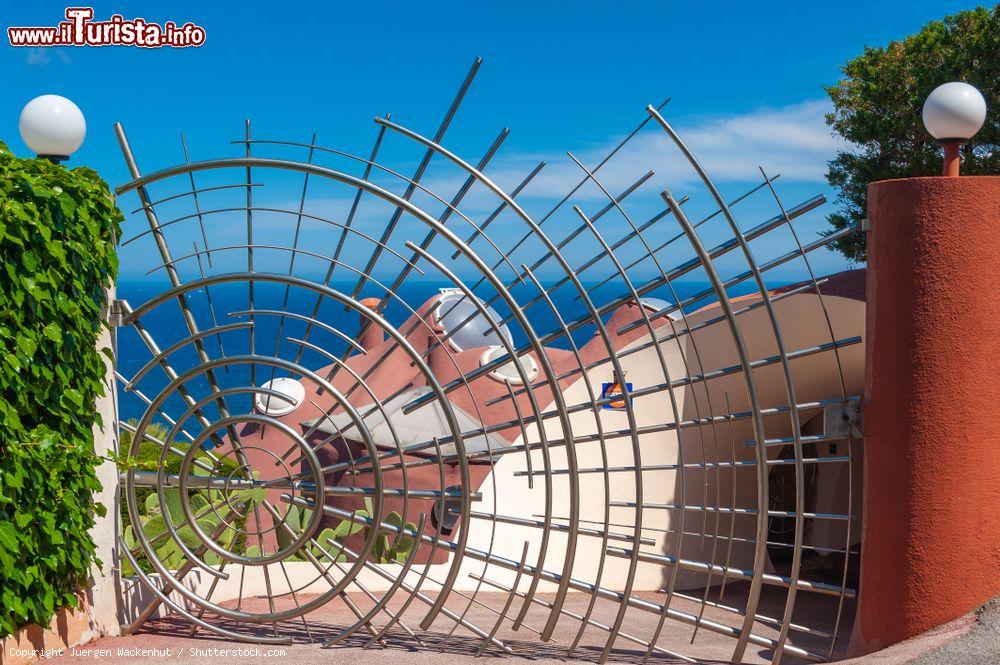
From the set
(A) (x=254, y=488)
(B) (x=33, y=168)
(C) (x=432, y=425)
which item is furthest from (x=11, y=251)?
(C) (x=432, y=425)

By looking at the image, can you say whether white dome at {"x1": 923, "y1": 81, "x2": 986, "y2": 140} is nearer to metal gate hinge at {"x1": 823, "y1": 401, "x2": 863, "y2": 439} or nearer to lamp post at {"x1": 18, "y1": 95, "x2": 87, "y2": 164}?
metal gate hinge at {"x1": 823, "y1": 401, "x2": 863, "y2": 439}

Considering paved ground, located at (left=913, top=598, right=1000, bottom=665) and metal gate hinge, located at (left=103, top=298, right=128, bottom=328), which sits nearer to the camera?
paved ground, located at (left=913, top=598, right=1000, bottom=665)

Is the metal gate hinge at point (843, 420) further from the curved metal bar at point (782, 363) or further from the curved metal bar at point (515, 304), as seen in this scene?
the curved metal bar at point (515, 304)

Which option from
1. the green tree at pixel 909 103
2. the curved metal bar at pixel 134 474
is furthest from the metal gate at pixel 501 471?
the green tree at pixel 909 103

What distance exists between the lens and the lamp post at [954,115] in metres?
4.24

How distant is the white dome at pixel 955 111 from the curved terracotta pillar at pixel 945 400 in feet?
0.90

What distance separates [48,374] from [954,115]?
4449 mm

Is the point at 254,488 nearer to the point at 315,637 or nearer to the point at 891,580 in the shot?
the point at 315,637

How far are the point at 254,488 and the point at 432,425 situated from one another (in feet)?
20.4

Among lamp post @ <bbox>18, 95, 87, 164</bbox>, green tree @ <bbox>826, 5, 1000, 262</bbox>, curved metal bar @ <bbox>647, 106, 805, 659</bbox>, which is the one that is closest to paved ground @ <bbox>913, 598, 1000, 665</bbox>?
curved metal bar @ <bbox>647, 106, 805, 659</bbox>

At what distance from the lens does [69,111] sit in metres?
4.59

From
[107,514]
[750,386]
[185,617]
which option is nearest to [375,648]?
[185,617]

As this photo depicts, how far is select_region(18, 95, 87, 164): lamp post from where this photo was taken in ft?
14.7

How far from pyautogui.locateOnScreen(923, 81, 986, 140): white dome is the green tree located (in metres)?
9.71
